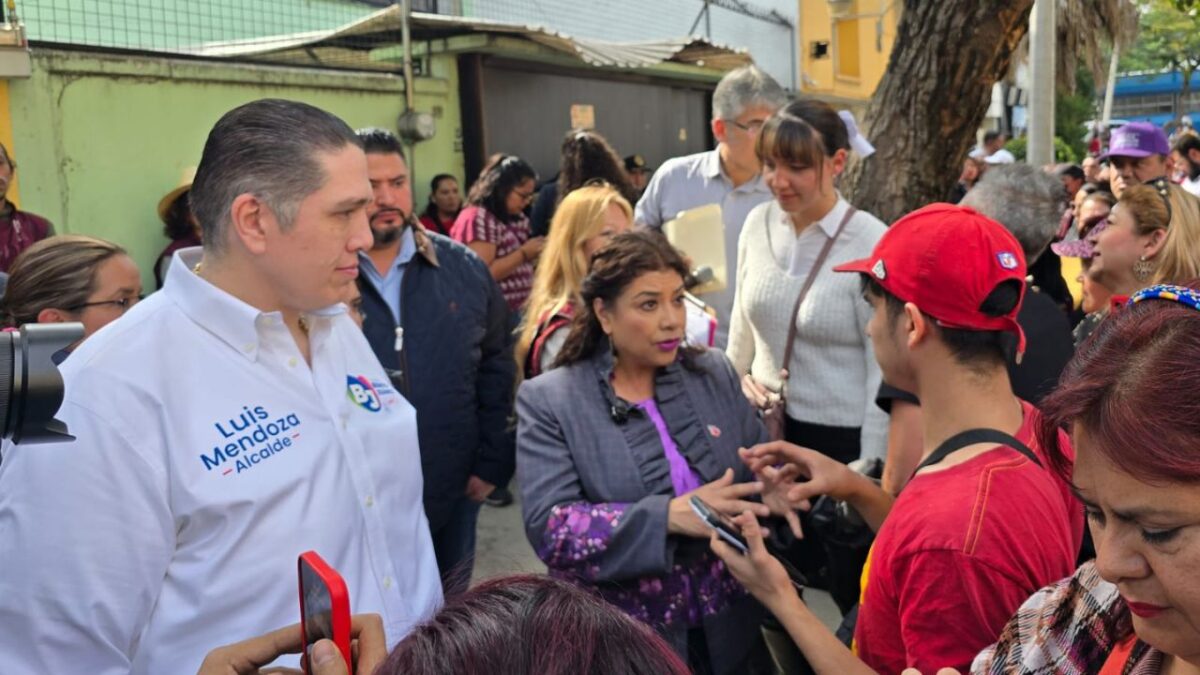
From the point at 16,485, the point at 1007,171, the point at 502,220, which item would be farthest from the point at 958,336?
the point at 502,220

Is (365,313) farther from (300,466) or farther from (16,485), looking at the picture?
(16,485)

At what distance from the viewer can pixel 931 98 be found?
538cm

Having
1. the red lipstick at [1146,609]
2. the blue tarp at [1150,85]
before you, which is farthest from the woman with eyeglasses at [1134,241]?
the blue tarp at [1150,85]

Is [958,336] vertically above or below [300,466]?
above

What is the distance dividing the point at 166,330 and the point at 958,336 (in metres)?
1.54

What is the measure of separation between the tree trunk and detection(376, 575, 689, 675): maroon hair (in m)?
4.80

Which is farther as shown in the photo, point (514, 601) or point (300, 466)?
point (300, 466)

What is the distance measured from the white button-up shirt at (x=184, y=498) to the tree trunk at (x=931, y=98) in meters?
4.12

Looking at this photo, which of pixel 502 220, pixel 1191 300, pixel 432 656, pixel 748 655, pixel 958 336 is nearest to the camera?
pixel 432 656

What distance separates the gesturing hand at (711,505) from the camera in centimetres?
251

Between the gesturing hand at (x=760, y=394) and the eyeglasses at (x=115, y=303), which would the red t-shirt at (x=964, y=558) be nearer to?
the gesturing hand at (x=760, y=394)

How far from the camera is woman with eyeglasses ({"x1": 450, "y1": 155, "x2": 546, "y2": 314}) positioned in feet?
20.1

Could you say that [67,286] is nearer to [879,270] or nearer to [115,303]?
[115,303]

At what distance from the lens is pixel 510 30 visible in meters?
8.18
